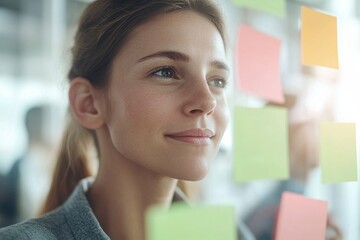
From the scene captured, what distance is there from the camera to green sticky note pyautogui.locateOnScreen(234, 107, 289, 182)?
0.45 meters

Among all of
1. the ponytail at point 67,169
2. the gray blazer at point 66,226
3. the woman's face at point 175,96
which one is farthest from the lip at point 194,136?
the ponytail at point 67,169

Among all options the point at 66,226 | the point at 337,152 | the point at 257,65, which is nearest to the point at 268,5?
the point at 257,65

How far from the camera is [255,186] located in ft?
1.70

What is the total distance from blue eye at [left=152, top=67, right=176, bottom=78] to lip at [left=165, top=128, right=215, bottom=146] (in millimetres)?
62

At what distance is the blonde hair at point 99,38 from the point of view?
0.49 meters

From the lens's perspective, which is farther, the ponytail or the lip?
the ponytail

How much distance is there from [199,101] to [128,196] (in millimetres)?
169

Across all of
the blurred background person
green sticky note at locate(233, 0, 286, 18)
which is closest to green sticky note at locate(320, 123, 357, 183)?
green sticky note at locate(233, 0, 286, 18)

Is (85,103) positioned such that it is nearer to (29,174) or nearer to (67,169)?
(67,169)

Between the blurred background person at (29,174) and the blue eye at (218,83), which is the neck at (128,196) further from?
the blurred background person at (29,174)

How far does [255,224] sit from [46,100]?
4.00ft

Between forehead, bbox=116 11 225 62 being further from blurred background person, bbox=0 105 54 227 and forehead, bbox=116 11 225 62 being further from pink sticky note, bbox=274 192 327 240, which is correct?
blurred background person, bbox=0 105 54 227

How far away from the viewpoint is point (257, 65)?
Answer: 473 millimetres

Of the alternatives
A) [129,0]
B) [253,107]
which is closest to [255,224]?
[253,107]
